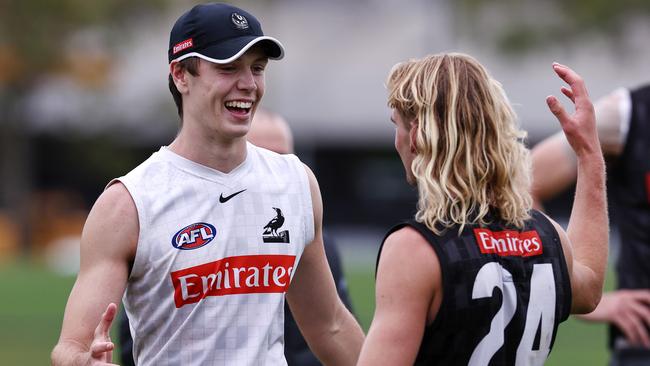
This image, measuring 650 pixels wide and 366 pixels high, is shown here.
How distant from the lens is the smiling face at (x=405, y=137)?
3934 millimetres

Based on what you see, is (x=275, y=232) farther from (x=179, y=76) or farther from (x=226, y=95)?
(x=179, y=76)

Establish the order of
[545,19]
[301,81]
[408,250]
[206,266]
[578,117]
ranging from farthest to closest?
1. [301,81]
2. [545,19]
3. [206,266]
4. [578,117]
5. [408,250]

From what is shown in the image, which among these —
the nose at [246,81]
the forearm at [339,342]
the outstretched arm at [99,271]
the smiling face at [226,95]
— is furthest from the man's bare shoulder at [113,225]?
the forearm at [339,342]

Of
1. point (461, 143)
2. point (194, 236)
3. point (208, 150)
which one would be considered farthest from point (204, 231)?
point (461, 143)

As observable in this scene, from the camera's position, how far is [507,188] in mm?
3936

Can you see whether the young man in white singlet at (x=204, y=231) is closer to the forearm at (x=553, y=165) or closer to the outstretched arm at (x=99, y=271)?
the outstretched arm at (x=99, y=271)

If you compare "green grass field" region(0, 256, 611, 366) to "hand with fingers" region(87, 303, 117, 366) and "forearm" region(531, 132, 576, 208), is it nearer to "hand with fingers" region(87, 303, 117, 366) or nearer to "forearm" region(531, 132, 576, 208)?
"forearm" region(531, 132, 576, 208)

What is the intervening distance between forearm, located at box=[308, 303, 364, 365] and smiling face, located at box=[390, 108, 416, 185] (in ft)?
3.45

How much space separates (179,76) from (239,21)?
0.98 ft

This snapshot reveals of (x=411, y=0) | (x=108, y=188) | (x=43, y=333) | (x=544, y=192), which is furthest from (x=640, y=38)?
(x=108, y=188)

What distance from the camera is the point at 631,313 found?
565 centimetres

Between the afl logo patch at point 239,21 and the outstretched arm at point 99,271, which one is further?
the afl logo patch at point 239,21

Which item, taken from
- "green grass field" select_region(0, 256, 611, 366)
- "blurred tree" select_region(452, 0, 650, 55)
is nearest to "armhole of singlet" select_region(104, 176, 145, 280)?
"green grass field" select_region(0, 256, 611, 366)

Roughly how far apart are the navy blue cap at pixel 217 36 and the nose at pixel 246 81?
0.11 metres
